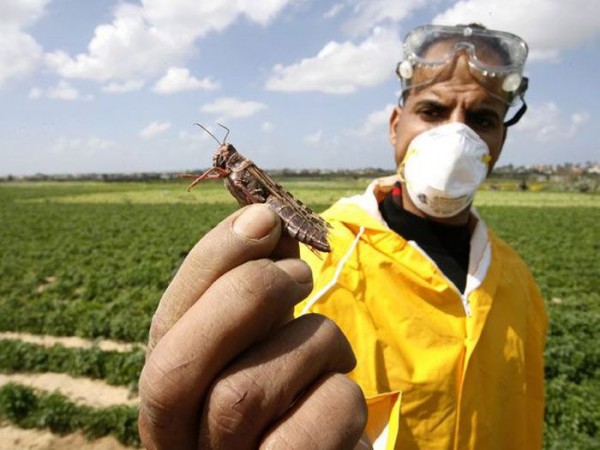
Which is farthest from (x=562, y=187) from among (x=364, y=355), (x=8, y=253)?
(x=364, y=355)

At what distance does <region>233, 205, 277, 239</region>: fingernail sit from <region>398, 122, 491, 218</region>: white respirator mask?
236 cm

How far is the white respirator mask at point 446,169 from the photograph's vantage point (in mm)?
3510

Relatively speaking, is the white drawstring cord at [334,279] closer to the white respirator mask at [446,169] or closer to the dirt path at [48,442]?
the white respirator mask at [446,169]

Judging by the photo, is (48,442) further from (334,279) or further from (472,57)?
(472,57)

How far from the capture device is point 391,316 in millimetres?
2820

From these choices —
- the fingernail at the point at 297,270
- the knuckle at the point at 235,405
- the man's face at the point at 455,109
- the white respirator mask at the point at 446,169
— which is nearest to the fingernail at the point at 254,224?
the fingernail at the point at 297,270

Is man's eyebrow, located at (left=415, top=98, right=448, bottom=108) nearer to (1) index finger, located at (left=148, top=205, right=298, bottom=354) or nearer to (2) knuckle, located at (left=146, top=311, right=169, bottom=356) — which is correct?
(1) index finger, located at (left=148, top=205, right=298, bottom=354)

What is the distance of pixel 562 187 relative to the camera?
94.1m

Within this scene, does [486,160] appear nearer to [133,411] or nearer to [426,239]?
[426,239]

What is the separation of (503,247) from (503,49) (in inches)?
75.7

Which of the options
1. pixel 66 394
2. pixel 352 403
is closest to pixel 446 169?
pixel 352 403

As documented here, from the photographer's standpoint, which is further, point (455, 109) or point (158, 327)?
point (455, 109)

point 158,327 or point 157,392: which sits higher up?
point 158,327

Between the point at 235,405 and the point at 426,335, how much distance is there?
5.89 feet
